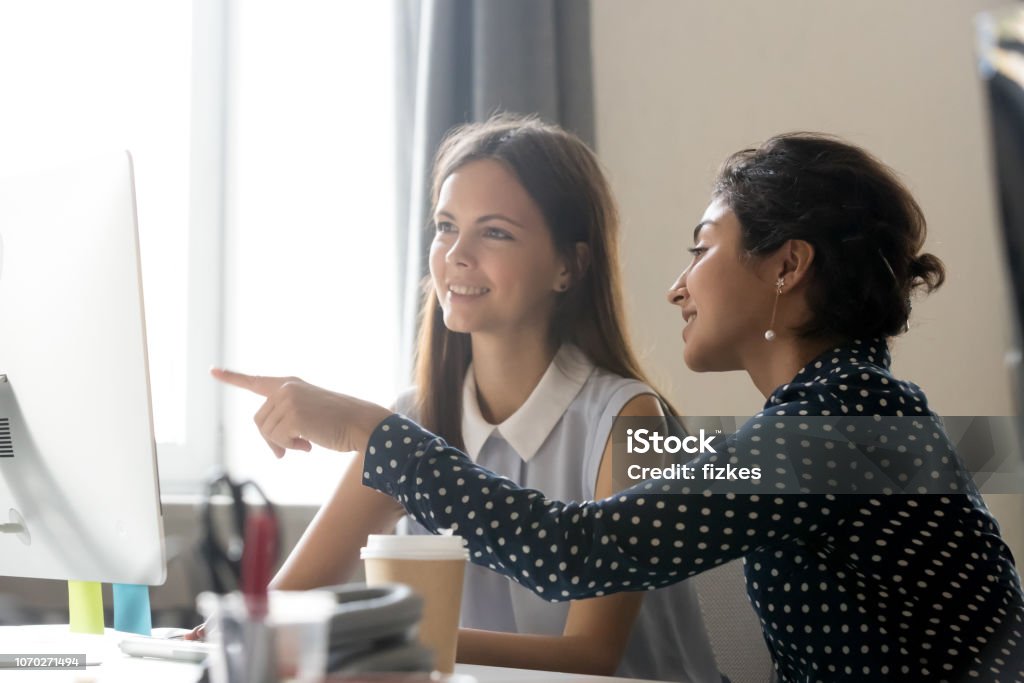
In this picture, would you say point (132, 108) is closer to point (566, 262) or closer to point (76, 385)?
point (566, 262)

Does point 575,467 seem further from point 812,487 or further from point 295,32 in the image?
point 295,32

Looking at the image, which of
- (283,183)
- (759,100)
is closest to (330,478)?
(283,183)

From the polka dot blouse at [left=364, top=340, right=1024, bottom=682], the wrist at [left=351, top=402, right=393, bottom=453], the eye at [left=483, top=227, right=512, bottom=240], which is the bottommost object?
the polka dot blouse at [left=364, top=340, right=1024, bottom=682]

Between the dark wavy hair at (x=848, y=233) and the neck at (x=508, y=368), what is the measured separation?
430mm

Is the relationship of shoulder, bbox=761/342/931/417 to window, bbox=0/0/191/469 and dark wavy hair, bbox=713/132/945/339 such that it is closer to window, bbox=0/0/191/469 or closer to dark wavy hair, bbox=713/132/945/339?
dark wavy hair, bbox=713/132/945/339

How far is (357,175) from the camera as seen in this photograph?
2119mm

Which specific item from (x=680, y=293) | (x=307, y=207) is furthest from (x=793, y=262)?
(x=307, y=207)

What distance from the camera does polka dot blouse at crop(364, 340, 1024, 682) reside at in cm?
83

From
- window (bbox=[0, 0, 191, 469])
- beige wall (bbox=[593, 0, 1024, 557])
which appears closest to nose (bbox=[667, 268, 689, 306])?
beige wall (bbox=[593, 0, 1024, 557])

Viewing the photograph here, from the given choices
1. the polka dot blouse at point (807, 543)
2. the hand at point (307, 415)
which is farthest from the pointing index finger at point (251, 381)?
the polka dot blouse at point (807, 543)

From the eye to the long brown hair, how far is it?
6cm

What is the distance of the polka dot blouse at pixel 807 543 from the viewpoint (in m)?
0.83

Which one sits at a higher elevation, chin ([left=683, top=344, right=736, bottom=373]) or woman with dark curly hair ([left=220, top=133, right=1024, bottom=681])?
chin ([left=683, top=344, right=736, bottom=373])

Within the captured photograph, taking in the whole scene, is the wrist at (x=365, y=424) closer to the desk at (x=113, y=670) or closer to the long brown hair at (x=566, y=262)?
the desk at (x=113, y=670)
